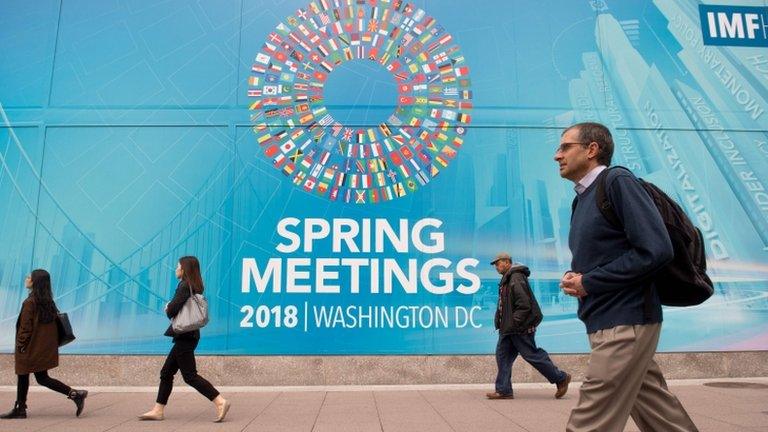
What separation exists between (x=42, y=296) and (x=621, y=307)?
5.71 m

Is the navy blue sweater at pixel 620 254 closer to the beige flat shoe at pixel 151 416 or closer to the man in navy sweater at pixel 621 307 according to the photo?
the man in navy sweater at pixel 621 307

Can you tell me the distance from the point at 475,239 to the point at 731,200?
395cm

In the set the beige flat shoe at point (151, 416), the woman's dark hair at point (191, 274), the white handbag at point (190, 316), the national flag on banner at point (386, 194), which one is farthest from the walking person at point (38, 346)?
the national flag on banner at point (386, 194)

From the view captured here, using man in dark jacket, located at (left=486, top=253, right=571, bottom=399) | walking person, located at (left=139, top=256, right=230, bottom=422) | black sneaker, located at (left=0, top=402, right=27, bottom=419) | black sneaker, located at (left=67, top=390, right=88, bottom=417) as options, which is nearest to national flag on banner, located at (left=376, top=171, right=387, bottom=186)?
man in dark jacket, located at (left=486, top=253, right=571, bottom=399)

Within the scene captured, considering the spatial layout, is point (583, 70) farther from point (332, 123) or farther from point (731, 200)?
point (332, 123)

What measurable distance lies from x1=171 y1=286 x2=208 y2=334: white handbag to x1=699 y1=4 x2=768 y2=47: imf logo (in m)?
8.63

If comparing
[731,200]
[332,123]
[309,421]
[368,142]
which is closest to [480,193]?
[368,142]

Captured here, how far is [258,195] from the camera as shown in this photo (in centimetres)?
851

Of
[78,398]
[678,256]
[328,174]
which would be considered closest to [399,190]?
[328,174]

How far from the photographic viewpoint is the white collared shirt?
282cm

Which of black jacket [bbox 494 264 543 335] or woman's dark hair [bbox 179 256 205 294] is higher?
woman's dark hair [bbox 179 256 205 294]

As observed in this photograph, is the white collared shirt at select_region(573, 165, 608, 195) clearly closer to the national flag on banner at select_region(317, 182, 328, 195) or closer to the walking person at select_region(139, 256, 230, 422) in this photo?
the walking person at select_region(139, 256, 230, 422)

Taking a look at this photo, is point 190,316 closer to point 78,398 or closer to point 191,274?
point 191,274

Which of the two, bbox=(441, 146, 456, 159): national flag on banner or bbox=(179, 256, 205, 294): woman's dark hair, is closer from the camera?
bbox=(179, 256, 205, 294): woman's dark hair
